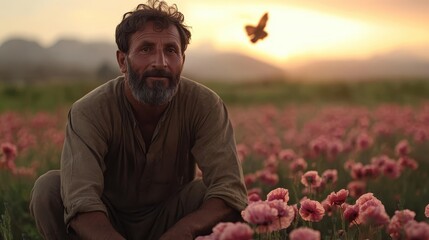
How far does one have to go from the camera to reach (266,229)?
2.49 meters

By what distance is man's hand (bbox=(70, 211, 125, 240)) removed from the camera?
3010mm

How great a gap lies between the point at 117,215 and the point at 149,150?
408 millimetres

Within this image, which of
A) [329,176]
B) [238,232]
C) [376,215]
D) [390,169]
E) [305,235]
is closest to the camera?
[305,235]

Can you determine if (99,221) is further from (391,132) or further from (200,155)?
(391,132)

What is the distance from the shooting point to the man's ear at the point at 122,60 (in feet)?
12.0

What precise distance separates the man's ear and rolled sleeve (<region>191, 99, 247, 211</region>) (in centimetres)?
47

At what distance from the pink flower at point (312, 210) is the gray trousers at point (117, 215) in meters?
0.69

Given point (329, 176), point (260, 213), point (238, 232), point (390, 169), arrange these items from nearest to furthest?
point (238, 232)
point (260, 213)
point (329, 176)
point (390, 169)

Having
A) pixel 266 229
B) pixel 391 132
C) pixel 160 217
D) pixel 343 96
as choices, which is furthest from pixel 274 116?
pixel 343 96

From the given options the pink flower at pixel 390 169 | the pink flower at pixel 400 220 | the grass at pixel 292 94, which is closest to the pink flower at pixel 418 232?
the pink flower at pixel 400 220

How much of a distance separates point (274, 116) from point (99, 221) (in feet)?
26.4

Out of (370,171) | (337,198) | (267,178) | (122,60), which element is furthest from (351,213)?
(267,178)

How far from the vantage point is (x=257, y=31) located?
11.9 ft

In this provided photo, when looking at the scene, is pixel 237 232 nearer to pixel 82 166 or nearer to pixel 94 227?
pixel 94 227
